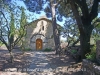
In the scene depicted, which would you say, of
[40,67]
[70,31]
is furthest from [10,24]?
[70,31]

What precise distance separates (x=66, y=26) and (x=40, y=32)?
18.0ft

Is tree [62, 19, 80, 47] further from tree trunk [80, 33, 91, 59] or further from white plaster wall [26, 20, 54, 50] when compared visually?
tree trunk [80, 33, 91, 59]

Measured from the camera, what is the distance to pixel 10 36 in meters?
13.4

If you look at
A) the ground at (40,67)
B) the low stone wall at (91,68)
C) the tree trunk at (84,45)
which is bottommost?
the ground at (40,67)

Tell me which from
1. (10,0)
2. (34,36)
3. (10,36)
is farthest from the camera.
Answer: (34,36)

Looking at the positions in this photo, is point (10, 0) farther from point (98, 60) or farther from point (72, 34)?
point (72, 34)

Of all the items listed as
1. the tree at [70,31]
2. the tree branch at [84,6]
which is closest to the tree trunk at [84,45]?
the tree branch at [84,6]

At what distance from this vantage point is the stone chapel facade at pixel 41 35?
31266mm

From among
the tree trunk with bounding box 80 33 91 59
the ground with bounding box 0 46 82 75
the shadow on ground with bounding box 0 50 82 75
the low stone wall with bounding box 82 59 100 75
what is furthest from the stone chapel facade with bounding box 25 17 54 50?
the low stone wall with bounding box 82 59 100 75

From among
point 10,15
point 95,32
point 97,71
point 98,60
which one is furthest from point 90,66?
point 95,32

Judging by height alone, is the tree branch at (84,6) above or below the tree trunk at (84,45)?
above

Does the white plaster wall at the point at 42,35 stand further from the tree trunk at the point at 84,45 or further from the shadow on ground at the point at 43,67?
the tree trunk at the point at 84,45

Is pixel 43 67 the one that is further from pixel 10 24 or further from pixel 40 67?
pixel 10 24

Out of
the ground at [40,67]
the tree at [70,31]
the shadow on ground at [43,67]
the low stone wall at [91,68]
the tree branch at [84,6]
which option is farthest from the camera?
the tree at [70,31]
